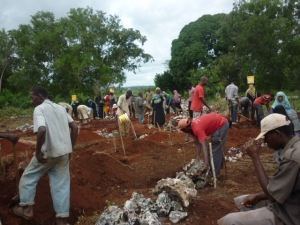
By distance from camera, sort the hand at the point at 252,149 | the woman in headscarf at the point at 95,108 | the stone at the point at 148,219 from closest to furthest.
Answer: the hand at the point at 252,149 < the stone at the point at 148,219 < the woman in headscarf at the point at 95,108

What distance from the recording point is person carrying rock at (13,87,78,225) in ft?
14.8

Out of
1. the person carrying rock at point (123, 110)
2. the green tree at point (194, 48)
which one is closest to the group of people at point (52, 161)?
the person carrying rock at point (123, 110)

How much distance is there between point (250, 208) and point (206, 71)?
24770mm

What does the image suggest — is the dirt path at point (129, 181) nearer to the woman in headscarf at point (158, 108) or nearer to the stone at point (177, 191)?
the stone at point (177, 191)

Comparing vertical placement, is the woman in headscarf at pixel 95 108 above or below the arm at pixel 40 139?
A: below

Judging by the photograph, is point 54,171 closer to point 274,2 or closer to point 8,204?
point 8,204

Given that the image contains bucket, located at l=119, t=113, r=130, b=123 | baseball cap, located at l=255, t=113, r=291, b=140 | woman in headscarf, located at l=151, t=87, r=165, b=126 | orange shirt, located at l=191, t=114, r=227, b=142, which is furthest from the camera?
woman in headscarf, located at l=151, t=87, r=165, b=126

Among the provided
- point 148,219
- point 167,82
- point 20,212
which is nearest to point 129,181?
point 20,212

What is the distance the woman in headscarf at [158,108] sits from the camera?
533 inches

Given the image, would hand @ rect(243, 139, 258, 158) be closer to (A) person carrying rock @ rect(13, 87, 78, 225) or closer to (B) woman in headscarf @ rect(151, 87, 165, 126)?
(A) person carrying rock @ rect(13, 87, 78, 225)

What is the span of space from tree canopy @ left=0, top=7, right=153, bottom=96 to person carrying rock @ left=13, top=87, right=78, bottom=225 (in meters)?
24.6

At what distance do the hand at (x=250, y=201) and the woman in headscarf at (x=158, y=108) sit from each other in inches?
407

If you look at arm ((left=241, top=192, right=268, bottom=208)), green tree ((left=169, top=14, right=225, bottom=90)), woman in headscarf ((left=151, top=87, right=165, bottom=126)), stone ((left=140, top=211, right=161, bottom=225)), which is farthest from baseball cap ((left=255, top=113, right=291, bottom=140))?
green tree ((left=169, top=14, right=225, bottom=90))

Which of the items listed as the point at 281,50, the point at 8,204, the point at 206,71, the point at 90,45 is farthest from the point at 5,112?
the point at 8,204
